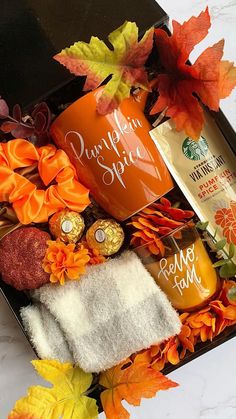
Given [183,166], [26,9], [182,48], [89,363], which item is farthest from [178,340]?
[26,9]

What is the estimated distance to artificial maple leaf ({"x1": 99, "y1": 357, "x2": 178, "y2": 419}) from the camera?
740mm

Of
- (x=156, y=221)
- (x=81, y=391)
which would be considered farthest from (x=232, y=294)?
(x=81, y=391)

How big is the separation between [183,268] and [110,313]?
0.12m

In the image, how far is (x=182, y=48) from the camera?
708 millimetres

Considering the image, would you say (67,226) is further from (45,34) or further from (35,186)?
(45,34)

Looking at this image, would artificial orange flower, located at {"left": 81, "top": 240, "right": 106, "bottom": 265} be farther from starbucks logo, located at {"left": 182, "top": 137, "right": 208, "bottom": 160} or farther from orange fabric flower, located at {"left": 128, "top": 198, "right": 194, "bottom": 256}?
starbucks logo, located at {"left": 182, "top": 137, "right": 208, "bottom": 160}

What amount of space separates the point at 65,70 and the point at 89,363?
398mm

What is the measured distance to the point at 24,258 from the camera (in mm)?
772

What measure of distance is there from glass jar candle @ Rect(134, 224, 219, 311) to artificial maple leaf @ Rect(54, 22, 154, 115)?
198 millimetres

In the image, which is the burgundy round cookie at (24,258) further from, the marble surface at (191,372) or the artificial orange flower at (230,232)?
the artificial orange flower at (230,232)

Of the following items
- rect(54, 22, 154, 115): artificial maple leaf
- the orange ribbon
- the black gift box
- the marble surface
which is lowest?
the marble surface

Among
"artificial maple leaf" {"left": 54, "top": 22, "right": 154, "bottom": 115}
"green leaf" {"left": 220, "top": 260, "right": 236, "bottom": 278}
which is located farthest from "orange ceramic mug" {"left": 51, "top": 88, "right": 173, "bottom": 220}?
"green leaf" {"left": 220, "top": 260, "right": 236, "bottom": 278}

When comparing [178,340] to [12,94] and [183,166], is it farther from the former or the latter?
[12,94]

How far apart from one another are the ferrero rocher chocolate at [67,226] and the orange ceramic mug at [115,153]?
46 mm
